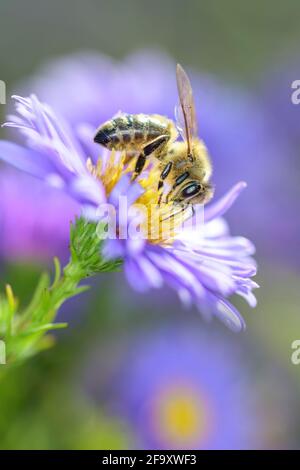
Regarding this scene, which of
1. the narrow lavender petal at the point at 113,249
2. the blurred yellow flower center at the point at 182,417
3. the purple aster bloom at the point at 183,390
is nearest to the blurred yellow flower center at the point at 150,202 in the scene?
the narrow lavender petal at the point at 113,249

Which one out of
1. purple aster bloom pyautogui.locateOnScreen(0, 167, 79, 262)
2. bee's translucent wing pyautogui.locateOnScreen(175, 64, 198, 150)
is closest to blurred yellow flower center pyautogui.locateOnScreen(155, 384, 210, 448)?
purple aster bloom pyautogui.locateOnScreen(0, 167, 79, 262)

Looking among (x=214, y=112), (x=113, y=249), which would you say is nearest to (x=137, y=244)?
(x=113, y=249)

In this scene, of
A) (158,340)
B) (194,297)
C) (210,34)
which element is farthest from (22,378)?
(210,34)

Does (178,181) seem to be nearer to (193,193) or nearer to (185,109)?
(193,193)

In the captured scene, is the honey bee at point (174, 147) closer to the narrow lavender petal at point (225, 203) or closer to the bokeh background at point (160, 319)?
the narrow lavender petal at point (225, 203)

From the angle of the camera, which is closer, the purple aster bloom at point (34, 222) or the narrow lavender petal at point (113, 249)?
the narrow lavender petal at point (113, 249)
